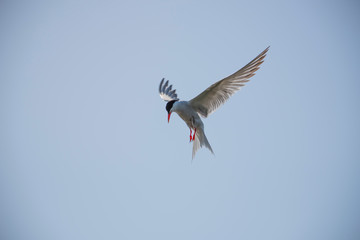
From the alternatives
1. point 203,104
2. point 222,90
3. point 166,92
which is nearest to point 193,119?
point 203,104

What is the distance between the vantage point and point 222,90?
23.9 feet

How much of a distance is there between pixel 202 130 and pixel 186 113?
49 centimetres

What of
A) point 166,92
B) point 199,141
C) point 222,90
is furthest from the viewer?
point 166,92

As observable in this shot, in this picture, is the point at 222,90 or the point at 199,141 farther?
the point at 199,141

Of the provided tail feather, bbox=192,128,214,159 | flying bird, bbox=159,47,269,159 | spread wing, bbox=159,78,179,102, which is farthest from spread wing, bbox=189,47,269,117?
spread wing, bbox=159,78,179,102

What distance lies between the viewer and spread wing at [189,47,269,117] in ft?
22.2

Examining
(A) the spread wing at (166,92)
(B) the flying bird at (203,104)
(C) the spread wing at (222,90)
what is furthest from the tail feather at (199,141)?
(A) the spread wing at (166,92)

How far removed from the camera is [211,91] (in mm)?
7273

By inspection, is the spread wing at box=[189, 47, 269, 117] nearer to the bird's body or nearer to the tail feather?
the bird's body

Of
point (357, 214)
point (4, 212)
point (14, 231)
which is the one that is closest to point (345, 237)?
point (357, 214)

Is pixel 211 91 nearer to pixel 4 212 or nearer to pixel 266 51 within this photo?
pixel 266 51

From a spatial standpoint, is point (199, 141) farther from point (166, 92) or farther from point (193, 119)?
point (166, 92)

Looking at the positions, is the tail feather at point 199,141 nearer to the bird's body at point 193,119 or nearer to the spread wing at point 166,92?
the bird's body at point 193,119

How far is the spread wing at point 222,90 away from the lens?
6.77m
